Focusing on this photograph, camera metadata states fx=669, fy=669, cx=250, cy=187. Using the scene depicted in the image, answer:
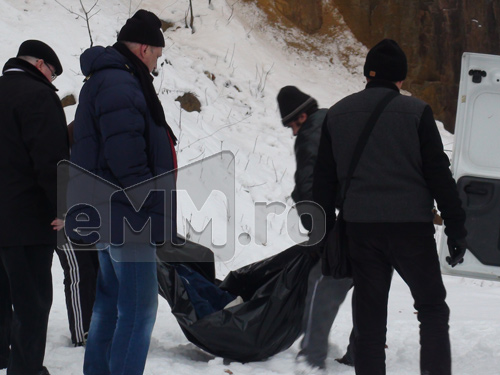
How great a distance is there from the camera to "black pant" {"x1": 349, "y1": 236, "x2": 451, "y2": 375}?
9.72ft

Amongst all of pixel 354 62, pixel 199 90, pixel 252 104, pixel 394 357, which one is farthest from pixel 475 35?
pixel 394 357

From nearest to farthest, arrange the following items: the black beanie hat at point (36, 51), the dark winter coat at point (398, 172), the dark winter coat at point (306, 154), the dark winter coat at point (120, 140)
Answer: the dark winter coat at point (120, 140), the dark winter coat at point (398, 172), the black beanie hat at point (36, 51), the dark winter coat at point (306, 154)

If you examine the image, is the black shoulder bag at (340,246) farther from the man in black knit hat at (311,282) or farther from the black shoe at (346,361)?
the black shoe at (346,361)

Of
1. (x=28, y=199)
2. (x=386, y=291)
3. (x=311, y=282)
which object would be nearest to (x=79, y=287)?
(x=28, y=199)

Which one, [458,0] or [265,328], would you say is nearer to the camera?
[265,328]

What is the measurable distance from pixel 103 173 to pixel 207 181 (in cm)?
428

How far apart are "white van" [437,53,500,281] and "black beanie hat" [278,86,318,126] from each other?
825 millimetres

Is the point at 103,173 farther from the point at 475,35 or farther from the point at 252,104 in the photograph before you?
the point at 475,35

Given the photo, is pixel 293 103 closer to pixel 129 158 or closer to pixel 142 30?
pixel 142 30

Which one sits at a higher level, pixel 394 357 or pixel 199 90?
pixel 199 90

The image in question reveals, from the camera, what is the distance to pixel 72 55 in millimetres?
7797

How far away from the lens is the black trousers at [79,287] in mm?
3861

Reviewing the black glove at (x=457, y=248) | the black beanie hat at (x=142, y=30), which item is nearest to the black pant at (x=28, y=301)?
the black beanie hat at (x=142, y=30)

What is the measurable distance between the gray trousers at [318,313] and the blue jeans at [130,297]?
106cm
